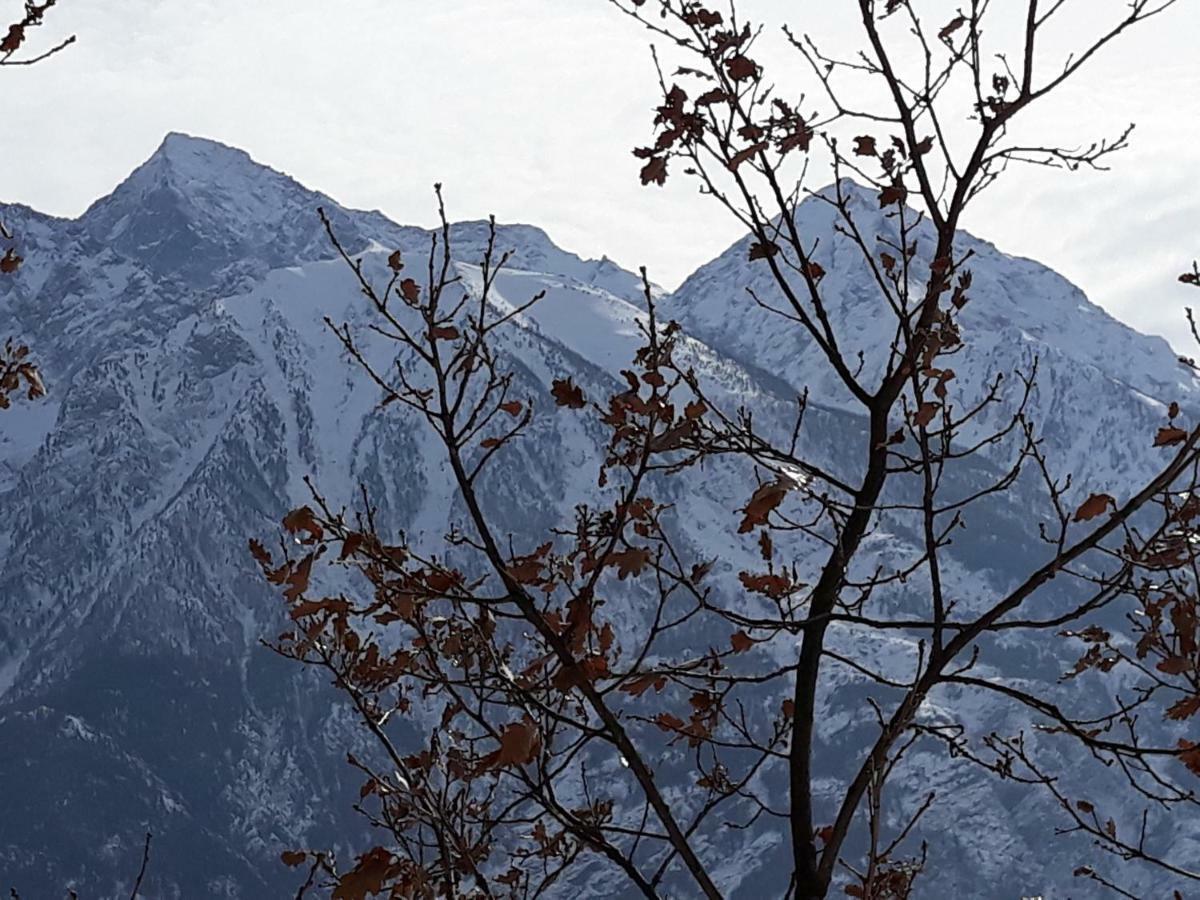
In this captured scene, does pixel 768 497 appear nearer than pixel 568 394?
Yes

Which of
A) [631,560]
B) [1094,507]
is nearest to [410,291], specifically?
[631,560]

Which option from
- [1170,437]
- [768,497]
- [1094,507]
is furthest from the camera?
[1170,437]

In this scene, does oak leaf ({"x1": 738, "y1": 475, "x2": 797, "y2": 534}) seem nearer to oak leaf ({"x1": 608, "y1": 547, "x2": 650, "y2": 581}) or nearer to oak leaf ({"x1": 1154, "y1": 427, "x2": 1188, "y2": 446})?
oak leaf ({"x1": 608, "y1": 547, "x2": 650, "y2": 581})

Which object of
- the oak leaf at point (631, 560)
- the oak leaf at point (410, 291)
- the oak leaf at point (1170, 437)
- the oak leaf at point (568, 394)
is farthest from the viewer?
the oak leaf at point (1170, 437)

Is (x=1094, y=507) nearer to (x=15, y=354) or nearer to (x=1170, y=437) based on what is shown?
(x=1170, y=437)

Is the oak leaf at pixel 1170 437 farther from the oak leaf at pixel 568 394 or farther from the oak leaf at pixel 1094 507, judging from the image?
the oak leaf at pixel 568 394

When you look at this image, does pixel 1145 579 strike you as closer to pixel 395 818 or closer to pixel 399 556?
pixel 399 556

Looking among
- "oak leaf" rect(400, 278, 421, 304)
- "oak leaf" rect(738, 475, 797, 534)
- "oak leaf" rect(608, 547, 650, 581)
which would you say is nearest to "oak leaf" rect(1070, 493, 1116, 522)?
"oak leaf" rect(738, 475, 797, 534)

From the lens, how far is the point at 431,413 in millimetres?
4656

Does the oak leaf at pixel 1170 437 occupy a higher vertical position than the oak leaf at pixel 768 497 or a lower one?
higher

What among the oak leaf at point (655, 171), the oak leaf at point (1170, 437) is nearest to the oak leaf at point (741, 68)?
the oak leaf at point (655, 171)

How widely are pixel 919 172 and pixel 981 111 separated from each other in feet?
1.05

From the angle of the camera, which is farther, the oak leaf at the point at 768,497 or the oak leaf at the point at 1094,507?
the oak leaf at the point at 1094,507

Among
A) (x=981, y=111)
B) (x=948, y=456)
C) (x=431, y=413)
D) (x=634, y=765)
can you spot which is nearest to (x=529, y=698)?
(x=634, y=765)
